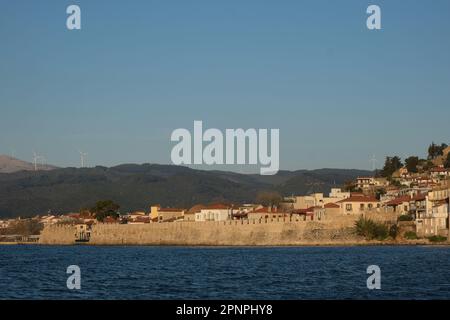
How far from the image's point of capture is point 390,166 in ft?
419

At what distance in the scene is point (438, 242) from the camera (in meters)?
77.6

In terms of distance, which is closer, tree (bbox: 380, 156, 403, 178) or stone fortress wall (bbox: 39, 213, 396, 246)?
stone fortress wall (bbox: 39, 213, 396, 246)

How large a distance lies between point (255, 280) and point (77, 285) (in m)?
6.95

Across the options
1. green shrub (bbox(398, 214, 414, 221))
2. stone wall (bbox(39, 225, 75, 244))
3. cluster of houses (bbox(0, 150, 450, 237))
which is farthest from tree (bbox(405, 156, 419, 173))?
stone wall (bbox(39, 225, 75, 244))

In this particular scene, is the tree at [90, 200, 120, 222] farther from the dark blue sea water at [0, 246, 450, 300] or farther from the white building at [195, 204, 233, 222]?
the dark blue sea water at [0, 246, 450, 300]

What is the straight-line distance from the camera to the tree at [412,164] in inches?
4838

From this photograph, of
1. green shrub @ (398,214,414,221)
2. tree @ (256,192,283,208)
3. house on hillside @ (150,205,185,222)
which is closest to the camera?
green shrub @ (398,214,414,221)

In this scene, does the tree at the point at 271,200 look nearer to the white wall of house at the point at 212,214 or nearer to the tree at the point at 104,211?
the white wall of house at the point at 212,214

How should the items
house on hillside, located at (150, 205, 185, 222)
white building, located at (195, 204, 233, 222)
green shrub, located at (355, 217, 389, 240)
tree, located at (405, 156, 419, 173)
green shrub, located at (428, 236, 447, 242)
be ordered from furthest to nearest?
house on hillside, located at (150, 205, 185, 222)
tree, located at (405, 156, 419, 173)
white building, located at (195, 204, 233, 222)
green shrub, located at (355, 217, 389, 240)
green shrub, located at (428, 236, 447, 242)

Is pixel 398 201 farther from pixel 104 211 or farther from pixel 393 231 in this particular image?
pixel 104 211

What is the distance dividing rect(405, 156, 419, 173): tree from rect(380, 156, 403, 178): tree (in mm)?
2972

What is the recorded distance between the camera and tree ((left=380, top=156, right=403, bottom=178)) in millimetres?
126938
